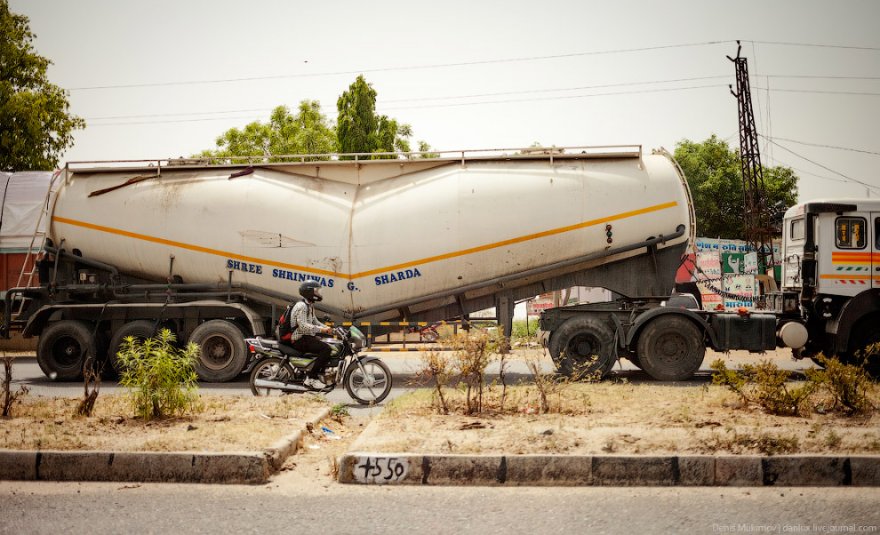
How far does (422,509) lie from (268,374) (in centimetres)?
531

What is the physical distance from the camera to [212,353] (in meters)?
13.1

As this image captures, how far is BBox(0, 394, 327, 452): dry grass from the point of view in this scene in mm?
6257

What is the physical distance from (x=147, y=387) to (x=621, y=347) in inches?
293

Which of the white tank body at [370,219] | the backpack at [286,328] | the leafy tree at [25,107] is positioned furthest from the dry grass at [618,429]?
the leafy tree at [25,107]

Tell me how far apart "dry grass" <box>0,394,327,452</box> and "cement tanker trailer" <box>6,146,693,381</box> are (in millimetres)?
4105

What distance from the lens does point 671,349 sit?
12203 mm

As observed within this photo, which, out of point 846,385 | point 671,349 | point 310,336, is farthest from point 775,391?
point 310,336

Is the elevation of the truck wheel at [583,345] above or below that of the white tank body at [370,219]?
below

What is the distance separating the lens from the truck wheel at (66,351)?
1329 centimetres

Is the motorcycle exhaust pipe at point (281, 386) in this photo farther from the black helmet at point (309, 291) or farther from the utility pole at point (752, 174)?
the utility pole at point (752, 174)

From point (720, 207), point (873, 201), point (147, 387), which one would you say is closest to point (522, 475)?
point (147, 387)

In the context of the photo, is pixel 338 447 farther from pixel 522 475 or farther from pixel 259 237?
pixel 259 237

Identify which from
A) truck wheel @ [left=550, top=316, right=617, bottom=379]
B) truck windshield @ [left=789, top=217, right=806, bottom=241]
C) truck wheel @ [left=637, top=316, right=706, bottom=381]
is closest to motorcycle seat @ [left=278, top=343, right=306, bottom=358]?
truck wheel @ [left=550, top=316, right=617, bottom=379]

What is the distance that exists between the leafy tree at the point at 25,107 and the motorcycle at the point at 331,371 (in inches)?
656
